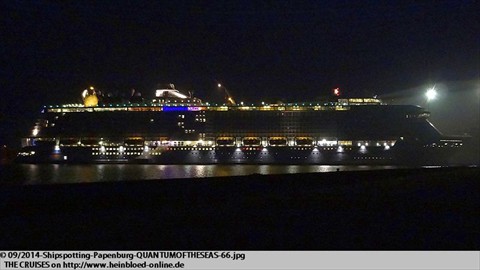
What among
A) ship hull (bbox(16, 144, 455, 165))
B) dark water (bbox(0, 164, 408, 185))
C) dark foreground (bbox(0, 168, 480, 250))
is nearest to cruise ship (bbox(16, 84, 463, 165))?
ship hull (bbox(16, 144, 455, 165))

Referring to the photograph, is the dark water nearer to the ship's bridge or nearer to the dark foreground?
the dark foreground

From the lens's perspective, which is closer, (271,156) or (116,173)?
(116,173)

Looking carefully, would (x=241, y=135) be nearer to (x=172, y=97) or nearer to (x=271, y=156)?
(x=271, y=156)

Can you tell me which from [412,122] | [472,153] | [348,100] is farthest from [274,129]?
[472,153]

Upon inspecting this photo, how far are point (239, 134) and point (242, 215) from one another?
A: 37.9m

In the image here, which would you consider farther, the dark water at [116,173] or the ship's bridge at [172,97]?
the ship's bridge at [172,97]

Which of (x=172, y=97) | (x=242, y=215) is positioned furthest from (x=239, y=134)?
(x=242, y=215)

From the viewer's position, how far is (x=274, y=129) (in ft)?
150

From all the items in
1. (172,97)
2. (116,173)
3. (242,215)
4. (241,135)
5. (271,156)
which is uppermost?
(172,97)

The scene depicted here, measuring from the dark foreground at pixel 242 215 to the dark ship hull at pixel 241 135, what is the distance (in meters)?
30.9

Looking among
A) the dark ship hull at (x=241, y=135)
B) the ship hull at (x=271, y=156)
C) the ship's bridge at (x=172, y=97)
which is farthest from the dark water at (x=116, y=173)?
the ship's bridge at (x=172, y=97)

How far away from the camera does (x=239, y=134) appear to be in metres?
45.7

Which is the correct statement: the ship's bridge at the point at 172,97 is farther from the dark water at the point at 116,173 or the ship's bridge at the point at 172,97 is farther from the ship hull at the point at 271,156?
the dark water at the point at 116,173

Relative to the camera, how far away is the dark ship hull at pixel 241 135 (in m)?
43.4
